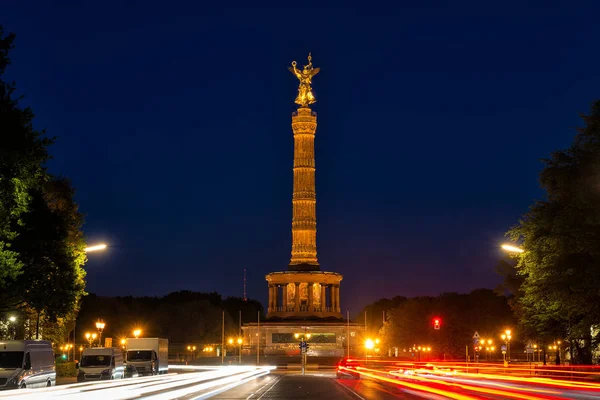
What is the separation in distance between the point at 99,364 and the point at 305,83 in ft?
244

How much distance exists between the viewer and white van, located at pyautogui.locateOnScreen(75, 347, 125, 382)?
136ft

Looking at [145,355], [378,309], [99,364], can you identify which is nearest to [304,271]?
[145,355]

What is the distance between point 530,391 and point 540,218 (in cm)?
1600

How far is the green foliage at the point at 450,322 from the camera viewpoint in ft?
349

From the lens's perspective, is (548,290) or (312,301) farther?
(312,301)

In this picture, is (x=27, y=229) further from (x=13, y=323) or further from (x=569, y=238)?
(x=569, y=238)

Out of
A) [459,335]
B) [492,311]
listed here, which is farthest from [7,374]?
[492,311]

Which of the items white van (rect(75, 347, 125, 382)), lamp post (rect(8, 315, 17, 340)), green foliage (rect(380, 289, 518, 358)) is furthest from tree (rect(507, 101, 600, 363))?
green foliage (rect(380, 289, 518, 358))

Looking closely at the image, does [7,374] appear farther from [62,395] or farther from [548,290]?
[548,290]

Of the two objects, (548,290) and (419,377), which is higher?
(548,290)

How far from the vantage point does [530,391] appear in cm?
2722

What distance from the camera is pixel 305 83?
11188 cm

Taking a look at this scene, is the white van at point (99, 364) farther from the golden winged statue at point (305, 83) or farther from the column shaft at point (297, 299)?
the golden winged statue at point (305, 83)

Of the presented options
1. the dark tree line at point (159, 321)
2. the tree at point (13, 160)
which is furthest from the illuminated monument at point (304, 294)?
the tree at point (13, 160)
